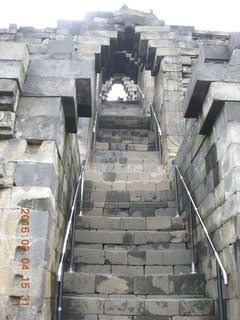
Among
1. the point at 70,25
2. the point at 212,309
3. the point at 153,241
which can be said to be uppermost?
the point at 70,25

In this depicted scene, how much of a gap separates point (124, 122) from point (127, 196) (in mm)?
4605

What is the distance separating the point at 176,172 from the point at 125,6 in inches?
284

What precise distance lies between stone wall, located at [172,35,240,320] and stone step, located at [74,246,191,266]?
280 mm

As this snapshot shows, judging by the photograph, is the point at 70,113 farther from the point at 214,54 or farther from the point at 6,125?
the point at 214,54

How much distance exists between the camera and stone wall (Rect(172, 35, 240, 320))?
150 inches

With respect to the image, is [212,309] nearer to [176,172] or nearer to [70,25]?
[176,172]

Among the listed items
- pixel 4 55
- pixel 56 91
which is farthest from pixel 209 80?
pixel 4 55

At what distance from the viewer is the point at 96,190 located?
6.83 m

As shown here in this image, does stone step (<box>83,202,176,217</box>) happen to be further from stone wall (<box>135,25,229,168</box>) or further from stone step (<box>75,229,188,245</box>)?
stone wall (<box>135,25,229,168</box>)

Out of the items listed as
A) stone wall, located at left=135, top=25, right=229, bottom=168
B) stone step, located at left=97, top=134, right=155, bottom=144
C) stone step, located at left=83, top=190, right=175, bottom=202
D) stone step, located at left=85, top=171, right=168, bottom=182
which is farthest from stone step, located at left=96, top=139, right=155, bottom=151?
stone step, located at left=83, top=190, right=175, bottom=202

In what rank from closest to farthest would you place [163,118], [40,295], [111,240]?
[40,295], [111,240], [163,118]
